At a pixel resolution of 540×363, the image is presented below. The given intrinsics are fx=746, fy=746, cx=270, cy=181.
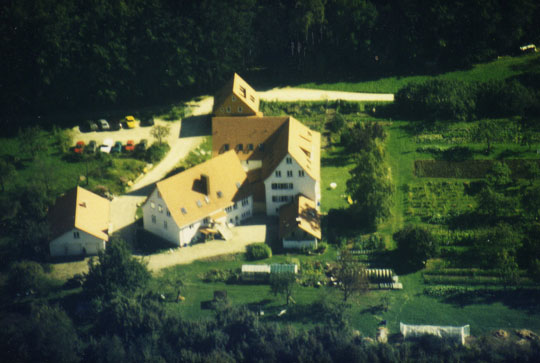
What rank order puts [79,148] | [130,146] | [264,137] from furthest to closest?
[130,146] → [79,148] → [264,137]

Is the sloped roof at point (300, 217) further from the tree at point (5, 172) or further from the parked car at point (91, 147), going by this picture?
the tree at point (5, 172)

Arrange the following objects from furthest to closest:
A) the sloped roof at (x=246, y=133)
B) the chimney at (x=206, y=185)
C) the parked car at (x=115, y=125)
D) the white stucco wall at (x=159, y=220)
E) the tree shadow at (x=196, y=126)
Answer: the parked car at (x=115, y=125), the tree shadow at (x=196, y=126), the sloped roof at (x=246, y=133), the chimney at (x=206, y=185), the white stucco wall at (x=159, y=220)

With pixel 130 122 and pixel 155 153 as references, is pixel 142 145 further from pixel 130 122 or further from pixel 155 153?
pixel 130 122

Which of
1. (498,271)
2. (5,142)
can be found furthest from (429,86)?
(5,142)

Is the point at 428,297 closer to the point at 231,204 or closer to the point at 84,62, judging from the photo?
the point at 231,204

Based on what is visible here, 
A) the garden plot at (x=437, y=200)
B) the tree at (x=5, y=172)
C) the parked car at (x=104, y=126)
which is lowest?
the garden plot at (x=437, y=200)

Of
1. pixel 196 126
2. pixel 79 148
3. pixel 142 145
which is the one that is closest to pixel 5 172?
pixel 79 148

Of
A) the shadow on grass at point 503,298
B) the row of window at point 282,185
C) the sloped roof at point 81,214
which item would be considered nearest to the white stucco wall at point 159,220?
the sloped roof at point 81,214
